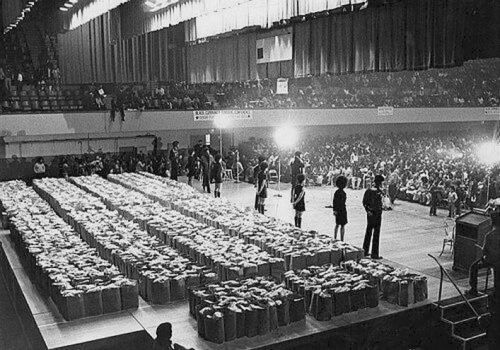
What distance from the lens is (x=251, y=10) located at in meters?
12.2

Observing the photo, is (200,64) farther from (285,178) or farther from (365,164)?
(365,164)

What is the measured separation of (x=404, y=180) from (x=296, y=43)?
6358 mm

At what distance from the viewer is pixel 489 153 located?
21703 millimetres

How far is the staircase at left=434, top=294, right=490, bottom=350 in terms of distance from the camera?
283 inches

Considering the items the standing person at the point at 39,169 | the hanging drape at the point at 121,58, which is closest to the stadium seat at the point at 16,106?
the hanging drape at the point at 121,58

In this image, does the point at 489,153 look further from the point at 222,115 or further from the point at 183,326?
the point at 183,326

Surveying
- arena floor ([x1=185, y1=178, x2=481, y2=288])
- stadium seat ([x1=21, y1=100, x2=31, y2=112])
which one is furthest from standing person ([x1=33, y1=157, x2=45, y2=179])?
arena floor ([x1=185, y1=178, x2=481, y2=288])

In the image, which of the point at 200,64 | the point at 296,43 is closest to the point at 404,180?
the point at 296,43

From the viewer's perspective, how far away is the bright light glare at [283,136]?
78.8 ft

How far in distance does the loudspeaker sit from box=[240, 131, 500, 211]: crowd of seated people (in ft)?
16.3

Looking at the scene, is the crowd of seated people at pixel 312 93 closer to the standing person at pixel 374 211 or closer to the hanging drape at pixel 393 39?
the hanging drape at pixel 393 39

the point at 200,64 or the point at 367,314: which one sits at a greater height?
the point at 200,64

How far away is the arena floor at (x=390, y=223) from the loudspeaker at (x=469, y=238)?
0.77ft

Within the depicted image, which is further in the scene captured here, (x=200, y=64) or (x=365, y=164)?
(x=365, y=164)
